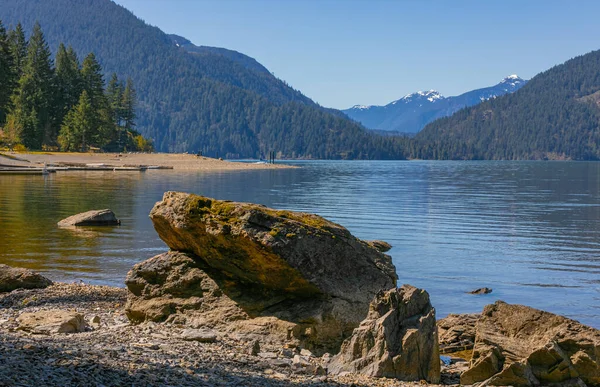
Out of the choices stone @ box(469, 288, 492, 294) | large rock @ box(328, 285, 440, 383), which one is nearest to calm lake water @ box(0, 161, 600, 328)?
stone @ box(469, 288, 492, 294)

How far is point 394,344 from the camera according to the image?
12.2 meters

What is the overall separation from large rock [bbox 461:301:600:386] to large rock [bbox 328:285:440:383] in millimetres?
897

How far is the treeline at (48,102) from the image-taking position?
125375mm

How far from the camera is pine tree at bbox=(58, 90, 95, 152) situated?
438 ft

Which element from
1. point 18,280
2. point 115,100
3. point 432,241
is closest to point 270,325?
A: point 18,280

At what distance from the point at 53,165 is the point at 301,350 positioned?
103 metres

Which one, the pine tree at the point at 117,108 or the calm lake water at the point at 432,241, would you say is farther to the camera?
the pine tree at the point at 117,108

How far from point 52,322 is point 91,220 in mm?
24869

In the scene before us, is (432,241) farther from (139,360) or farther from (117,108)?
(117,108)

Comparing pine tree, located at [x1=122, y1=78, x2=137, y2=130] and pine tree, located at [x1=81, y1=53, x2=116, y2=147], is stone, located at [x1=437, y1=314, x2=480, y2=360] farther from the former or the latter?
pine tree, located at [x1=122, y1=78, x2=137, y2=130]

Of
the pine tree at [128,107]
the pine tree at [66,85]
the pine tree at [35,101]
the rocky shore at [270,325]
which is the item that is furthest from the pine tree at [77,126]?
the rocky shore at [270,325]

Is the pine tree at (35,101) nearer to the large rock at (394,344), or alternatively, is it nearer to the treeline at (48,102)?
the treeline at (48,102)

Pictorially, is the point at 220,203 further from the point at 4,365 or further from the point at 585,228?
the point at 585,228

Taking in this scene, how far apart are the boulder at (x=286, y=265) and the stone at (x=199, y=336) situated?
4.66ft
